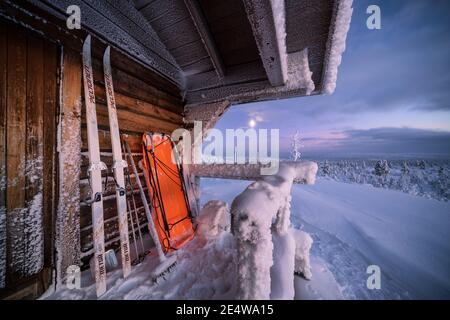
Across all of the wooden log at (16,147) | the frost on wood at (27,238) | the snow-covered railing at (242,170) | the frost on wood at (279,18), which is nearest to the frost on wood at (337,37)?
the frost on wood at (279,18)

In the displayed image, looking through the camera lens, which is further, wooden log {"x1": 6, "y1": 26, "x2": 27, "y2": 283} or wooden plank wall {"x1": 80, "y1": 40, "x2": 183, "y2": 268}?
wooden plank wall {"x1": 80, "y1": 40, "x2": 183, "y2": 268}

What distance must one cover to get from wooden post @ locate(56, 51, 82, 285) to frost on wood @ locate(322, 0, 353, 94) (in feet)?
9.68

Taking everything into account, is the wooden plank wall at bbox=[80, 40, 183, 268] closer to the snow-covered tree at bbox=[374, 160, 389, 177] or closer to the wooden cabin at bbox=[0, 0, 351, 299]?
the wooden cabin at bbox=[0, 0, 351, 299]

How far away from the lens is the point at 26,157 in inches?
62.2

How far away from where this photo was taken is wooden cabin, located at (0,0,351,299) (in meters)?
1.50

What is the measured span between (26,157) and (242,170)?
250cm

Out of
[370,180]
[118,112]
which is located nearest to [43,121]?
[118,112]

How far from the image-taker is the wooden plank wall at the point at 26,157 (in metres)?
1.47

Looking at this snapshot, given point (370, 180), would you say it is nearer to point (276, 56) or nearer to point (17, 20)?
point (276, 56)

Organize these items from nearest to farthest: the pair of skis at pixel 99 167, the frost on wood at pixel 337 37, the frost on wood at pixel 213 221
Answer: the frost on wood at pixel 337 37 → the pair of skis at pixel 99 167 → the frost on wood at pixel 213 221

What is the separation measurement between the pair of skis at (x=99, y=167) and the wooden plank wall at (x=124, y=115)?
0.13 m

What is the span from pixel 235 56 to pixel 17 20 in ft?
8.56

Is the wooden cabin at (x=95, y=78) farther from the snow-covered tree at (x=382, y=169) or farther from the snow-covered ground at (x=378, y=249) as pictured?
the snow-covered tree at (x=382, y=169)

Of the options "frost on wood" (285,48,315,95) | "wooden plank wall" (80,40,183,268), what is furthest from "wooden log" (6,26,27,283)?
"frost on wood" (285,48,315,95)
